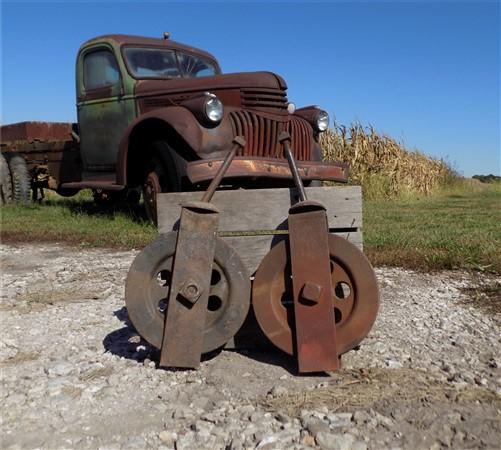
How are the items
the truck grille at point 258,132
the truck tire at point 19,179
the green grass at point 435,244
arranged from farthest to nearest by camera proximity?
1. the truck tire at point 19,179
2. the truck grille at point 258,132
3. the green grass at point 435,244

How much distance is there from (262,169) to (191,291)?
235 cm

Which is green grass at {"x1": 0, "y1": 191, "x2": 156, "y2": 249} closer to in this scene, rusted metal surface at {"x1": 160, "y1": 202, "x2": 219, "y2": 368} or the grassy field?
the grassy field

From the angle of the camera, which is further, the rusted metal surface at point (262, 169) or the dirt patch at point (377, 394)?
the rusted metal surface at point (262, 169)

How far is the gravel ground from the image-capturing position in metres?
2.06

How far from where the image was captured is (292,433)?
6.79 feet

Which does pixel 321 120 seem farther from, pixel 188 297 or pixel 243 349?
pixel 188 297

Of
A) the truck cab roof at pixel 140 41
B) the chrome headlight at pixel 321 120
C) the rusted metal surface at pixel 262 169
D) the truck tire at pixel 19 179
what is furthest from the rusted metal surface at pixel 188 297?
the truck tire at pixel 19 179

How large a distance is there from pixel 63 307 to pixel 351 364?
196 centimetres


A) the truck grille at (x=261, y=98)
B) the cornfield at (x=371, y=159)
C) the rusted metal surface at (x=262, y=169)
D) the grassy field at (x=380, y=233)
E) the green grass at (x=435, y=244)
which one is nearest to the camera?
the rusted metal surface at (x=262, y=169)

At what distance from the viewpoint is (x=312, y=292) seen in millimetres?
2605

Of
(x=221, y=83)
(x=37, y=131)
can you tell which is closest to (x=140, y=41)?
(x=221, y=83)

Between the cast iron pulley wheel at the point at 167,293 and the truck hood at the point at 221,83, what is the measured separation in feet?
11.7

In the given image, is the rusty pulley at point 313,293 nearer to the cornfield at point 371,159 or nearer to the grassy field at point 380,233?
the grassy field at point 380,233

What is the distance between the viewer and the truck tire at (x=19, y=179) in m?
10.8
